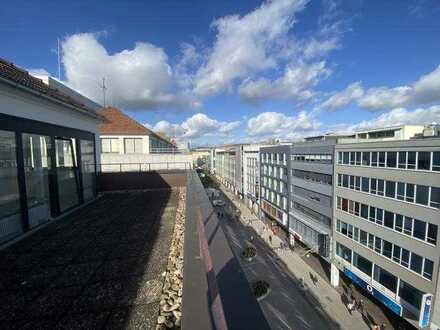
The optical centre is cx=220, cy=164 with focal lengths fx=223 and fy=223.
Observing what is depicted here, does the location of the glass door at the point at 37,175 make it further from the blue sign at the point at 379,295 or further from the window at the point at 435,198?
the blue sign at the point at 379,295

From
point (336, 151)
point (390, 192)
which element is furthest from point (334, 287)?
point (336, 151)

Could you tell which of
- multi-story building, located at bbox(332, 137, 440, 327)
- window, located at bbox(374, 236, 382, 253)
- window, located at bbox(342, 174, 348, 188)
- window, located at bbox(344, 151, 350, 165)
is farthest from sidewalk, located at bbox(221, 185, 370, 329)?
window, located at bbox(344, 151, 350, 165)

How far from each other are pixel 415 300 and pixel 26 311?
21863 millimetres

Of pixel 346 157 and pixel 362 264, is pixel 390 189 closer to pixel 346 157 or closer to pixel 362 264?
pixel 346 157

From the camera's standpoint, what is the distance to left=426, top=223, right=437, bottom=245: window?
14195 millimetres

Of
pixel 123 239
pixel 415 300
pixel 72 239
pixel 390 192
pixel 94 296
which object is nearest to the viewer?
pixel 94 296

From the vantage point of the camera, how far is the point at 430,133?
19.2 meters

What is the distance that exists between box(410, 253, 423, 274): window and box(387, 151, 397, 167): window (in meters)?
6.54

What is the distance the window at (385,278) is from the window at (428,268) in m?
2.61

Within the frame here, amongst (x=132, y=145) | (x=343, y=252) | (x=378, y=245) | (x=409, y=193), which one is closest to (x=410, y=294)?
(x=378, y=245)

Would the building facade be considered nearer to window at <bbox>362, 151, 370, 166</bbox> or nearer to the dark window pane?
the dark window pane

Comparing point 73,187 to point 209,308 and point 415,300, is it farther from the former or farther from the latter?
point 415,300

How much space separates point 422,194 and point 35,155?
21.9m

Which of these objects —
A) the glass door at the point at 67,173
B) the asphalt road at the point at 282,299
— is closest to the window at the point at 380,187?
the asphalt road at the point at 282,299
